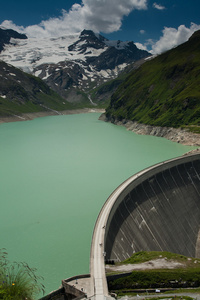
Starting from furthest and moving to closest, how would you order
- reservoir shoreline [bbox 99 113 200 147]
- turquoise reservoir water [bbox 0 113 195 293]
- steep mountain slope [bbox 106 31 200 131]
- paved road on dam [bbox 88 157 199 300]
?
steep mountain slope [bbox 106 31 200 131], reservoir shoreline [bbox 99 113 200 147], turquoise reservoir water [bbox 0 113 195 293], paved road on dam [bbox 88 157 199 300]

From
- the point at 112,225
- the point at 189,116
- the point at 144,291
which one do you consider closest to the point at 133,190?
the point at 112,225

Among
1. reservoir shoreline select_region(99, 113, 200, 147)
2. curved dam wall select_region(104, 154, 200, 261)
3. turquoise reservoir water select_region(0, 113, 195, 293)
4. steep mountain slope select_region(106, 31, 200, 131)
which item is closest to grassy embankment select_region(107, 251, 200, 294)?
curved dam wall select_region(104, 154, 200, 261)

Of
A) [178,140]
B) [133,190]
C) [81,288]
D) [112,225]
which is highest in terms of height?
[178,140]

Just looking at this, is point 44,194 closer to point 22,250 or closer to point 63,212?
point 63,212

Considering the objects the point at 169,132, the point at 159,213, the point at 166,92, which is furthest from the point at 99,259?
the point at 166,92

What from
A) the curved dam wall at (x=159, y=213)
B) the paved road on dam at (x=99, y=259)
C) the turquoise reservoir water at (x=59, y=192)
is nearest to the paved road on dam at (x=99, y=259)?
the paved road on dam at (x=99, y=259)

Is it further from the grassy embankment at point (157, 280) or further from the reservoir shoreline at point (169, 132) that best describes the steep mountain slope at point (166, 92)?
the grassy embankment at point (157, 280)

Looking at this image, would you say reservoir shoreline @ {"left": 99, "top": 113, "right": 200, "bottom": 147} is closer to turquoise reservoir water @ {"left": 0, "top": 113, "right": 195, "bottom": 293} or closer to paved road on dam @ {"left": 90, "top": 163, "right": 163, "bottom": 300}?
turquoise reservoir water @ {"left": 0, "top": 113, "right": 195, "bottom": 293}
